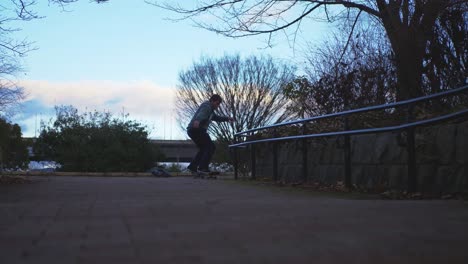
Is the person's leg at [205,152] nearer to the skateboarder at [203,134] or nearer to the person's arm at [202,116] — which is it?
the skateboarder at [203,134]

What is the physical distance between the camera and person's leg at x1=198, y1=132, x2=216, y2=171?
37.9 feet

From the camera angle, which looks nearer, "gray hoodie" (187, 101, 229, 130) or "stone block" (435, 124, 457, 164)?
"stone block" (435, 124, 457, 164)

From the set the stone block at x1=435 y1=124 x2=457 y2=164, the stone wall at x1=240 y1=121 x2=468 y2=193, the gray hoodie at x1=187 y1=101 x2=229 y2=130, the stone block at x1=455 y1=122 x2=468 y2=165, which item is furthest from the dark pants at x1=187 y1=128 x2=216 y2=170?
the stone block at x1=455 y1=122 x2=468 y2=165

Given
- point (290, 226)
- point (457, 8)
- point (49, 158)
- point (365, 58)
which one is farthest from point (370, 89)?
point (49, 158)

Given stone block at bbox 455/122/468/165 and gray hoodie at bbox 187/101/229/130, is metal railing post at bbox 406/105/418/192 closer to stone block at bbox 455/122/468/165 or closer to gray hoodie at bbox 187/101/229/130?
stone block at bbox 455/122/468/165

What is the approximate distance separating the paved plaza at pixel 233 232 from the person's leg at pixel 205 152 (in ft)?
20.0

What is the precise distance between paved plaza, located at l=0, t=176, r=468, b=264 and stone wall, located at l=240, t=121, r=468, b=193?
3.46ft

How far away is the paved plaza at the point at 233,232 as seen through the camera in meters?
2.96

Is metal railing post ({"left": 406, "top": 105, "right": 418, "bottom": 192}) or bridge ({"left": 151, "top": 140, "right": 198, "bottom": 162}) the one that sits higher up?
bridge ({"left": 151, "top": 140, "right": 198, "bottom": 162})

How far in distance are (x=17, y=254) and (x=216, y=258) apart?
3.32 feet

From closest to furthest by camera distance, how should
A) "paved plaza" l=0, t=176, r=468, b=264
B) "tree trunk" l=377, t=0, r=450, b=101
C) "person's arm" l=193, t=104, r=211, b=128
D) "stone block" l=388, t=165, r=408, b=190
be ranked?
"paved plaza" l=0, t=176, r=468, b=264
"stone block" l=388, t=165, r=408, b=190
"tree trunk" l=377, t=0, r=450, b=101
"person's arm" l=193, t=104, r=211, b=128

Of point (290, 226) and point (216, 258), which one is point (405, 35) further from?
point (216, 258)

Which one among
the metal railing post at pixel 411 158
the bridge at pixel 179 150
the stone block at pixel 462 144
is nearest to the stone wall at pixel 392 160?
the stone block at pixel 462 144

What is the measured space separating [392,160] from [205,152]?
5081mm
